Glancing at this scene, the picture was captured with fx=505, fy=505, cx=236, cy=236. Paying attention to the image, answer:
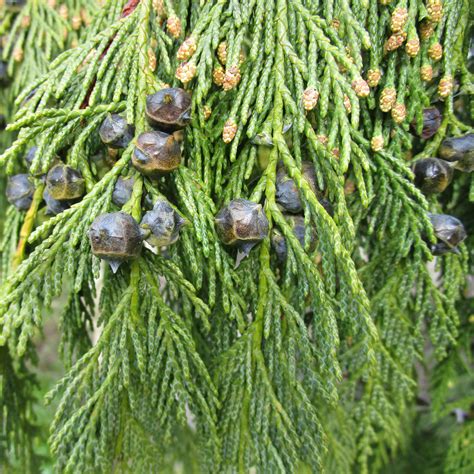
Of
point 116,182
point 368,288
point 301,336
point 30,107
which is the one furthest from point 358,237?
point 30,107

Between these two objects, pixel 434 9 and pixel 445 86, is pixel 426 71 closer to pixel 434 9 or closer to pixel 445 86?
pixel 445 86

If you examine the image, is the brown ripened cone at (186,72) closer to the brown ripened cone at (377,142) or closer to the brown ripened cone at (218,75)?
the brown ripened cone at (218,75)

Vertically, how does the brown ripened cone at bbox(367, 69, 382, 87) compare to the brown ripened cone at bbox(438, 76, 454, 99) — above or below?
above

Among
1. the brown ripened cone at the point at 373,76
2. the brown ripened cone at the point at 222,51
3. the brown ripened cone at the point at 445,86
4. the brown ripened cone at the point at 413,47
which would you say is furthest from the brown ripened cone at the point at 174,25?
the brown ripened cone at the point at 445,86

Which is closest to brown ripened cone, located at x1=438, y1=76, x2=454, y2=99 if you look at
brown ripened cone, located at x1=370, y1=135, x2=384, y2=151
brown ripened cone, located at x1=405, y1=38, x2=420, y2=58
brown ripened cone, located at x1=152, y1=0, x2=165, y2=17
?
brown ripened cone, located at x1=405, y1=38, x2=420, y2=58

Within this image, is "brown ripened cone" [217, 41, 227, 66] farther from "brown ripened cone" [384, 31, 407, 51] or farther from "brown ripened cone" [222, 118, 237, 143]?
"brown ripened cone" [384, 31, 407, 51]

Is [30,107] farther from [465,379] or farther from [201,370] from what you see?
[465,379]

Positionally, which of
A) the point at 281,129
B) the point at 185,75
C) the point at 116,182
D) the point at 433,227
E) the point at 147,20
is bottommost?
the point at 433,227
